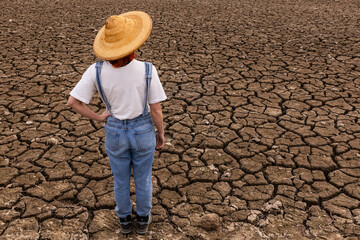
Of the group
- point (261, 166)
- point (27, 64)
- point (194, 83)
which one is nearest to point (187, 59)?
point (194, 83)

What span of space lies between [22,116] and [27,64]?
1.94 m

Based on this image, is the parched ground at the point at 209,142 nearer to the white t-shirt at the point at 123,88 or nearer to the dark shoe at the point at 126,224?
the dark shoe at the point at 126,224

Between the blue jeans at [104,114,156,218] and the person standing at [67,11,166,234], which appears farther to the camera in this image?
the blue jeans at [104,114,156,218]

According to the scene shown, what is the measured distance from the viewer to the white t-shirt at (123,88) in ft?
6.31

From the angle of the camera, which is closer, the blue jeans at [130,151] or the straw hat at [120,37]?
the straw hat at [120,37]

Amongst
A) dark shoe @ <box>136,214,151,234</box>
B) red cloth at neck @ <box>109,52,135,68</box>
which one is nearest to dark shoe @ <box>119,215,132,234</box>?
dark shoe @ <box>136,214,151,234</box>

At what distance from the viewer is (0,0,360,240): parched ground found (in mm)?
2596

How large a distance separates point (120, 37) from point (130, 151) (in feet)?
2.21

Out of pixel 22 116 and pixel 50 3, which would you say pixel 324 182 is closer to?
pixel 22 116

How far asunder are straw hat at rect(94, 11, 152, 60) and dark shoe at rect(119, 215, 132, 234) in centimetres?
115

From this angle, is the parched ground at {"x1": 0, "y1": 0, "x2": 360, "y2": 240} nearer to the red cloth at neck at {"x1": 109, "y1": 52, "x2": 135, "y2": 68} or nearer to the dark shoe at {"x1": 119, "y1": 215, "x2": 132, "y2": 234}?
the dark shoe at {"x1": 119, "y1": 215, "x2": 132, "y2": 234}

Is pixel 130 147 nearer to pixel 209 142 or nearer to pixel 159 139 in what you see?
pixel 159 139

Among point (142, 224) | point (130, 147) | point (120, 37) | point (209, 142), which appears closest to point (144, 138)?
point (130, 147)

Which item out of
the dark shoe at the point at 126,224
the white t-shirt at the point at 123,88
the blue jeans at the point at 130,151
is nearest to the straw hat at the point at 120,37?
the white t-shirt at the point at 123,88
